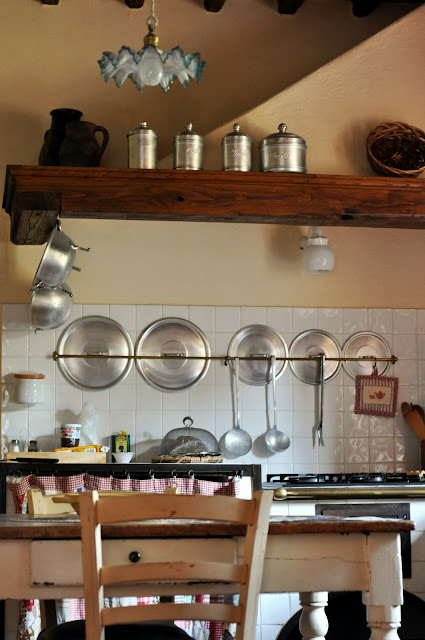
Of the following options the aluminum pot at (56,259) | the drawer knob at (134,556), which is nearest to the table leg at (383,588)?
the drawer knob at (134,556)

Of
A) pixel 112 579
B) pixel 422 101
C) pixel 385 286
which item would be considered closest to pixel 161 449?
pixel 385 286

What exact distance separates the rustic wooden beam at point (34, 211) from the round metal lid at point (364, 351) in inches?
68.8

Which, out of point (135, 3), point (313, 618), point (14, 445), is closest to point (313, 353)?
point (14, 445)

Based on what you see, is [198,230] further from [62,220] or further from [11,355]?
[11,355]

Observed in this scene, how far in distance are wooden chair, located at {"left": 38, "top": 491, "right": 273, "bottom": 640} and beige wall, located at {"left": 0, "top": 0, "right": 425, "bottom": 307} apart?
9.91 ft

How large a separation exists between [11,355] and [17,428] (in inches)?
14.8

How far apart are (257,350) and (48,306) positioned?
114 centimetres

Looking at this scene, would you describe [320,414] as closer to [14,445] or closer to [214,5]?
[14,445]

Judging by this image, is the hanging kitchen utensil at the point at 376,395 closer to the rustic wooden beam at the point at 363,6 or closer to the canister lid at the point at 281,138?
the canister lid at the point at 281,138

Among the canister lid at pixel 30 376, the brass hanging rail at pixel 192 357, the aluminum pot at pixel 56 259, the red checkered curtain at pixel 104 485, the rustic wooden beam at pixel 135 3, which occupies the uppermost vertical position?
the rustic wooden beam at pixel 135 3

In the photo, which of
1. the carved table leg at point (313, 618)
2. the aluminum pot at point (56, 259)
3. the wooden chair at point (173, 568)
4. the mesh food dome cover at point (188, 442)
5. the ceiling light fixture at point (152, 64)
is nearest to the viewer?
the wooden chair at point (173, 568)

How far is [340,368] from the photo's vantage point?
4.89 meters

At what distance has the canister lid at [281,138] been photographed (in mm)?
4273

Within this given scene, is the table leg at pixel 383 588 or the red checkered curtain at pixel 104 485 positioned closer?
the table leg at pixel 383 588
